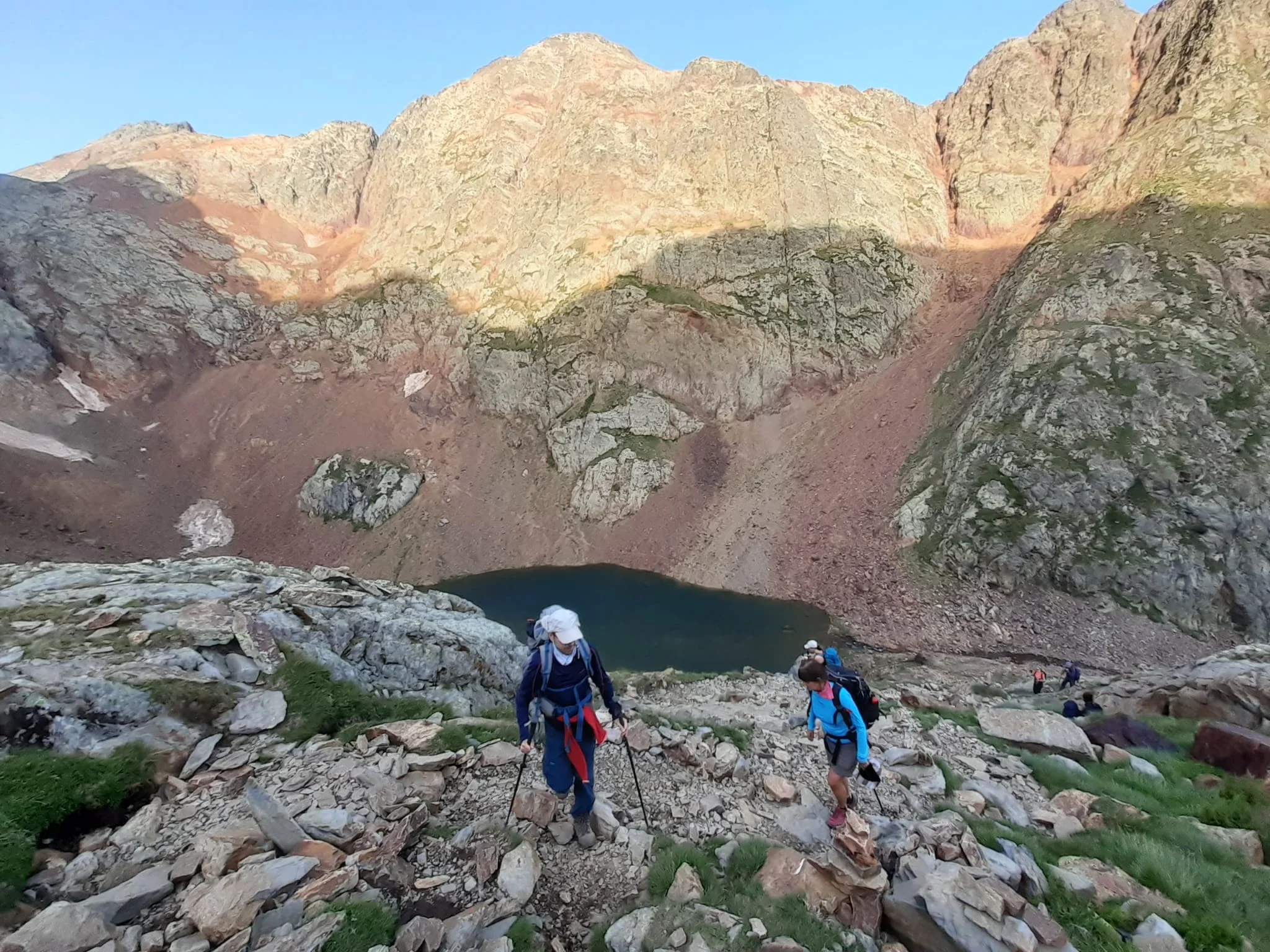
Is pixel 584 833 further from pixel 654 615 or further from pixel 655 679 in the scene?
pixel 654 615

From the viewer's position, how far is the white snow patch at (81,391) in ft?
145

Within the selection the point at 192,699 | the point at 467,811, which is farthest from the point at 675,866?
the point at 192,699

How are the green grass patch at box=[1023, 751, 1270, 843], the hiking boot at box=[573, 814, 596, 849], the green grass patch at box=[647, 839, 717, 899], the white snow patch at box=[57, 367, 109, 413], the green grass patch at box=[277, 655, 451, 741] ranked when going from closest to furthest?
the green grass patch at box=[647, 839, 717, 899]
the hiking boot at box=[573, 814, 596, 849]
the green grass patch at box=[1023, 751, 1270, 843]
the green grass patch at box=[277, 655, 451, 741]
the white snow patch at box=[57, 367, 109, 413]

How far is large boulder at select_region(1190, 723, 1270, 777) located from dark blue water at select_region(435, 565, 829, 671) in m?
16.4

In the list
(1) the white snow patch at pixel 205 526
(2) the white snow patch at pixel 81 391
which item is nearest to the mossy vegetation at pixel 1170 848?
(1) the white snow patch at pixel 205 526

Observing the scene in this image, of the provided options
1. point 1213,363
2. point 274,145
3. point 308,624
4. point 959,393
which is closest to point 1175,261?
point 1213,363

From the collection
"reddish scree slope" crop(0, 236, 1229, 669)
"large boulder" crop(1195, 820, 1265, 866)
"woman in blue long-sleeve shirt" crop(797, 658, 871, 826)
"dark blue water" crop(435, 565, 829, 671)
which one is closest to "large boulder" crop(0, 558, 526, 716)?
"woman in blue long-sleeve shirt" crop(797, 658, 871, 826)

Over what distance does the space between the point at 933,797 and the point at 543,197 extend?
60.6m

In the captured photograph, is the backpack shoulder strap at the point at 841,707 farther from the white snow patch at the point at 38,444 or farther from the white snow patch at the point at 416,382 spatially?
the white snow patch at the point at 38,444

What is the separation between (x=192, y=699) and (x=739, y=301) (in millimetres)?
47839

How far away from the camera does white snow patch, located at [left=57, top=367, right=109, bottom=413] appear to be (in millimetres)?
44219

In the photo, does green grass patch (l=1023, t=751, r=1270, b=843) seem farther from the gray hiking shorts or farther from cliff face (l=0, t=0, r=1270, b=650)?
cliff face (l=0, t=0, r=1270, b=650)

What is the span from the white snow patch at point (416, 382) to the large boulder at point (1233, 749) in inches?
2058

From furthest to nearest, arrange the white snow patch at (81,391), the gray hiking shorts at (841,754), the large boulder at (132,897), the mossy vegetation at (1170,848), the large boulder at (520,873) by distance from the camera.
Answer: the white snow patch at (81,391) < the gray hiking shorts at (841,754) < the large boulder at (520,873) < the mossy vegetation at (1170,848) < the large boulder at (132,897)
